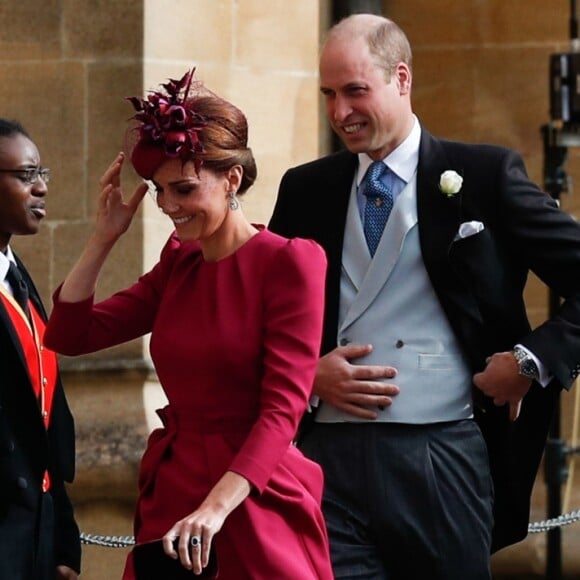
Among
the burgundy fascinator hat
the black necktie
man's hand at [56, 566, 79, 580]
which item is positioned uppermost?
the burgundy fascinator hat

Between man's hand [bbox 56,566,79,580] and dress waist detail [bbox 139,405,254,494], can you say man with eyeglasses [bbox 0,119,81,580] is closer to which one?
man's hand [bbox 56,566,79,580]

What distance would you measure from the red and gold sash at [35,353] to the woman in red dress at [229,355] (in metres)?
0.79

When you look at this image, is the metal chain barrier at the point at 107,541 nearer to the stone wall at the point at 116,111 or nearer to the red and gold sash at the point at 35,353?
the stone wall at the point at 116,111

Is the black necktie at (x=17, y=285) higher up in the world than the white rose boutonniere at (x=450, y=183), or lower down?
lower down

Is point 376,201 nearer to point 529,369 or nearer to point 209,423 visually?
point 529,369

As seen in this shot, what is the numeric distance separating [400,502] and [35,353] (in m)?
0.94

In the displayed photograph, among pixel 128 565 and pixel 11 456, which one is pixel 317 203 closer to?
pixel 11 456

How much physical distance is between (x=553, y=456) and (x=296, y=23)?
1829 millimetres

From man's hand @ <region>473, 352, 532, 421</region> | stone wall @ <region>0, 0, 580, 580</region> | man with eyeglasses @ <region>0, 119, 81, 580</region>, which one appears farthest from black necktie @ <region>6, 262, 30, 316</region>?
stone wall @ <region>0, 0, 580, 580</region>

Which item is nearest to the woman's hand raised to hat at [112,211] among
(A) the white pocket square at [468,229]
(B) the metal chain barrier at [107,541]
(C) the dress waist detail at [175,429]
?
(C) the dress waist detail at [175,429]

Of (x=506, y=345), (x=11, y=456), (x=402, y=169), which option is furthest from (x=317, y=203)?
(x=11, y=456)

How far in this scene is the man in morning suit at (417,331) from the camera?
492 centimetres

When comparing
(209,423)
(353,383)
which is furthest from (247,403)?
(353,383)

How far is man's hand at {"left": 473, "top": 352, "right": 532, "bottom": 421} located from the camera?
4.91 m
